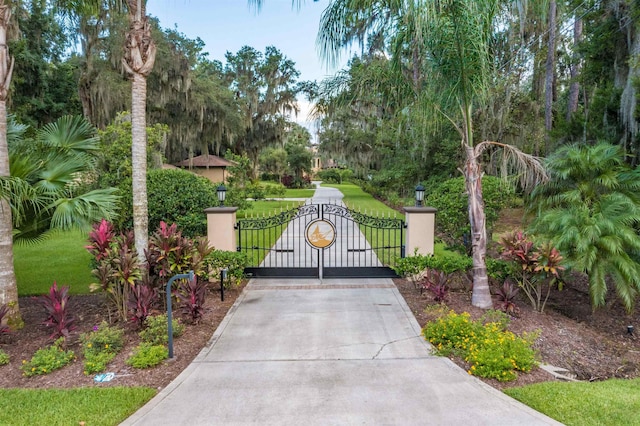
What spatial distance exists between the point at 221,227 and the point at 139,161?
2.06 meters

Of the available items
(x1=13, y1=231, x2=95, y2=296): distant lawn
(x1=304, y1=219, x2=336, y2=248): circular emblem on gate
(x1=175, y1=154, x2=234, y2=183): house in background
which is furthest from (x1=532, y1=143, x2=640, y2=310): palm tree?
(x1=175, y1=154, x2=234, y2=183): house in background

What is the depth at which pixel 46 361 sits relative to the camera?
4.08 metres

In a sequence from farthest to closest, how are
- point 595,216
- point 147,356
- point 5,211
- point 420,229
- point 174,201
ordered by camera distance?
point 174,201
point 420,229
point 595,216
point 5,211
point 147,356

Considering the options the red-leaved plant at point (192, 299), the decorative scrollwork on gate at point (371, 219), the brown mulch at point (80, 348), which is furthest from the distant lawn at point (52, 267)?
the decorative scrollwork on gate at point (371, 219)

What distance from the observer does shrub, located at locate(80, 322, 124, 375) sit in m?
4.07

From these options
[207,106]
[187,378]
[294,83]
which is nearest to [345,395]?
[187,378]

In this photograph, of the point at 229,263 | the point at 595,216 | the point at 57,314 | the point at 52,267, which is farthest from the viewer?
the point at 52,267

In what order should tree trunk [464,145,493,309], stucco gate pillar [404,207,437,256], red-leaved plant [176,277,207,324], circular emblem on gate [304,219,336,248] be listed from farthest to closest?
circular emblem on gate [304,219,336,248] → stucco gate pillar [404,207,437,256] → tree trunk [464,145,493,309] → red-leaved plant [176,277,207,324]

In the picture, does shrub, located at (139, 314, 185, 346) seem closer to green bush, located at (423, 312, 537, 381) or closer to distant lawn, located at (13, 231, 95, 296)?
distant lawn, located at (13, 231, 95, 296)

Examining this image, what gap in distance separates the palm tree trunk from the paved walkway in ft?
5.53

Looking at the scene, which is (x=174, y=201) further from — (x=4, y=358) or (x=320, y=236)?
(x=4, y=358)

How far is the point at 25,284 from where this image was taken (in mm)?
7496

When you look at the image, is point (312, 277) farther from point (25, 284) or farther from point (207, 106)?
point (207, 106)

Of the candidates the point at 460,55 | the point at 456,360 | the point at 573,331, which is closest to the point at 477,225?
the point at 573,331
